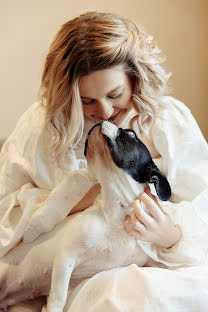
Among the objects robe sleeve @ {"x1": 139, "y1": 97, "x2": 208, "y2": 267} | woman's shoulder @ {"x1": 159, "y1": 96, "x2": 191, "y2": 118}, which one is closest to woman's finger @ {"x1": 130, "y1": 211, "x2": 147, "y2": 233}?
robe sleeve @ {"x1": 139, "y1": 97, "x2": 208, "y2": 267}

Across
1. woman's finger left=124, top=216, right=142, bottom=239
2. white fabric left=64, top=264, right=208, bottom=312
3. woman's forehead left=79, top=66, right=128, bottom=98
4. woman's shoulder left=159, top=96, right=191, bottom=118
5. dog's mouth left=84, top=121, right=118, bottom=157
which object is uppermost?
woman's forehead left=79, top=66, right=128, bottom=98

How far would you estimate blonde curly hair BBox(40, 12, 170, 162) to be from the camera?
95 cm

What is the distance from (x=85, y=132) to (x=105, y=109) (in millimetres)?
197

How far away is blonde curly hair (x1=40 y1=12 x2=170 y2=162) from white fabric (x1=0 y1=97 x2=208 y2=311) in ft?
0.29

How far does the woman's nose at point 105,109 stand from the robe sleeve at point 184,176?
0.22 m

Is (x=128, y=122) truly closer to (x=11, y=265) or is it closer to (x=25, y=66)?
(x=11, y=265)

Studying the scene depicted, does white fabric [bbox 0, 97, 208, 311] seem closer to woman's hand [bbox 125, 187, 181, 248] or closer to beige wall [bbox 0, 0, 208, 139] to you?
woman's hand [bbox 125, 187, 181, 248]

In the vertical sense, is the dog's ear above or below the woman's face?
below

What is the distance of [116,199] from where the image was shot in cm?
86

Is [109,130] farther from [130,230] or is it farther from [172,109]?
[172,109]

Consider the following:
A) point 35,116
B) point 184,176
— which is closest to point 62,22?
point 35,116

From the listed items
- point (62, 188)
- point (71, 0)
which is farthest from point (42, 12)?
point (62, 188)

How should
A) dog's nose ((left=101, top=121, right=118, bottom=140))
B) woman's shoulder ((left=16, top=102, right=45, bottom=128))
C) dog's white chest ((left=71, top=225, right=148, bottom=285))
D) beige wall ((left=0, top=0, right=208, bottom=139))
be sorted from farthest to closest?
beige wall ((left=0, top=0, right=208, bottom=139)) < woman's shoulder ((left=16, top=102, right=45, bottom=128)) < dog's white chest ((left=71, top=225, right=148, bottom=285)) < dog's nose ((left=101, top=121, right=118, bottom=140))

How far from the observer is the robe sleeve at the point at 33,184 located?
985 millimetres
